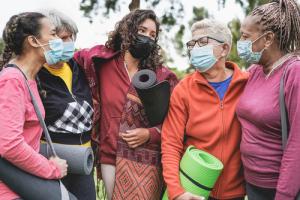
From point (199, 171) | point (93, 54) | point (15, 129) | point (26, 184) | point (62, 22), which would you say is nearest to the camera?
point (15, 129)

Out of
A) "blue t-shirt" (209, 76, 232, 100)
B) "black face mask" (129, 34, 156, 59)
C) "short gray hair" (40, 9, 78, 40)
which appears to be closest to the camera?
"blue t-shirt" (209, 76, 232, 100)

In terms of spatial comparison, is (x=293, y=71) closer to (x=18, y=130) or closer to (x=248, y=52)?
(x=248, y=52)

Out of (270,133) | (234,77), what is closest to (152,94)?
(234,77)

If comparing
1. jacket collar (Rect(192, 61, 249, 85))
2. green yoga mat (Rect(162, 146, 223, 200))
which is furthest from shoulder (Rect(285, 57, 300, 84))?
green yoga mat (Rect(162, 146, 223, 200))

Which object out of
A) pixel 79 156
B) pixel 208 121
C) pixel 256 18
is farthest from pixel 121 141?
pixel 256 18

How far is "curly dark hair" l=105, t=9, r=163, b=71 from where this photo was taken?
357cm

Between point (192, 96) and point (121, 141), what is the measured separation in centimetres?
64

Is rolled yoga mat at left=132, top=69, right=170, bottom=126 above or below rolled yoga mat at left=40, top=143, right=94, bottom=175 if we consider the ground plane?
above

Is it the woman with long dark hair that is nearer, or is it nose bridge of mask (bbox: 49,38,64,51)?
nose bridge of mask (bbox: 49,38,64,51)

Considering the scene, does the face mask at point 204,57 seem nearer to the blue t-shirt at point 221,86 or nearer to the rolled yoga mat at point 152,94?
the blue t-shirt at point 221,86

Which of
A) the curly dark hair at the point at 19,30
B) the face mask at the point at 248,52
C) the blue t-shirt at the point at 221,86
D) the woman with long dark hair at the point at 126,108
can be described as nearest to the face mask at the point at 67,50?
the woman with long dark hair at the point at 126,108

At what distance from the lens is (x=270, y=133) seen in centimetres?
288

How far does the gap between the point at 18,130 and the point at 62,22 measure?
1.16m

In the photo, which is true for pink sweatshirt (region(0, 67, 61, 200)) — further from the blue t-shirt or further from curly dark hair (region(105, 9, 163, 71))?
the blue t-shirt
